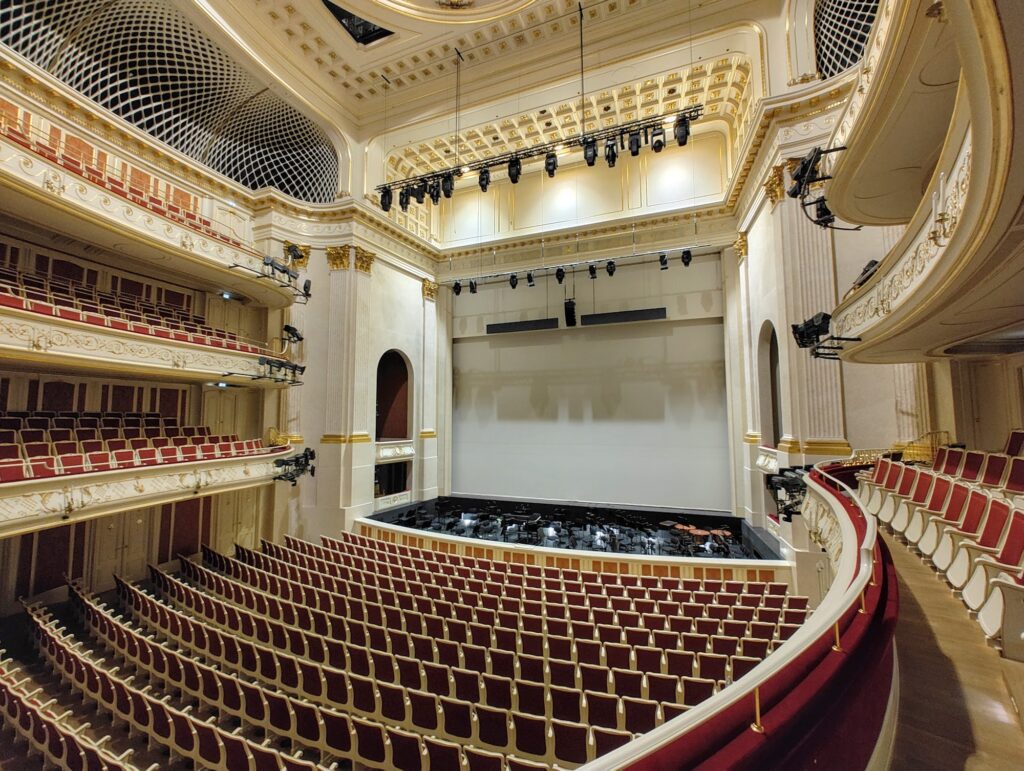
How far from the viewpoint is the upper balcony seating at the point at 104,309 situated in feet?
19.8

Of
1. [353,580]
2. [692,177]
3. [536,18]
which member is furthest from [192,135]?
[692,177]

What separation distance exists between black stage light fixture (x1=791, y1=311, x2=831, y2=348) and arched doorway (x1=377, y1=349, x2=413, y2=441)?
966 centimetres

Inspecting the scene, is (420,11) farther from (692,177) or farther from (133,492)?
(133,492)

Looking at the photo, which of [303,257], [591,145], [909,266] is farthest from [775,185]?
[303,257]

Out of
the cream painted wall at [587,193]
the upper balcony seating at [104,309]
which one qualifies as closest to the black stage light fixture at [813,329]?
the cream painted wall at [587,193]

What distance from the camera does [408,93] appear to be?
1028 cm

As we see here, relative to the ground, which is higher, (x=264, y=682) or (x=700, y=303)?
(x=700, y=303)

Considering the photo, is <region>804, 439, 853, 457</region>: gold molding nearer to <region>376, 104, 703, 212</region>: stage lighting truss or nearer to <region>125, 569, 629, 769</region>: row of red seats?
<region>376, 104, 703, 212</region>: stage lighting truss

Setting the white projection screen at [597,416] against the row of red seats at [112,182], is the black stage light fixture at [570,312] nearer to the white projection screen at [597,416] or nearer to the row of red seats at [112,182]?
the white projection screen at [597,416]

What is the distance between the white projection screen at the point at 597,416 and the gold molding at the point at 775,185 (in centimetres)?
437

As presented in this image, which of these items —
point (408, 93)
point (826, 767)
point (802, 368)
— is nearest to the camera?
point (826, 767)

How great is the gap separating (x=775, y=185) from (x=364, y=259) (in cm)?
866

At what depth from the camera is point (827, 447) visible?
664 cm

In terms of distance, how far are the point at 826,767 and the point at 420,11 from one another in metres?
11.2
